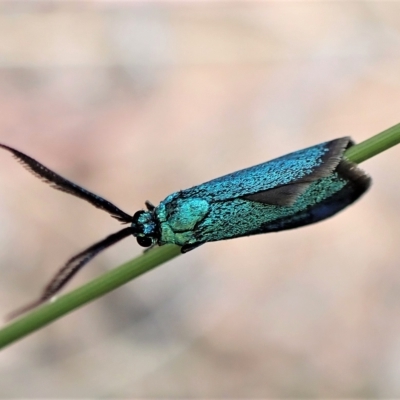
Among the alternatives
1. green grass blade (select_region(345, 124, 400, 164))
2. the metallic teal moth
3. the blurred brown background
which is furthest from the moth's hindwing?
the blurred brown background

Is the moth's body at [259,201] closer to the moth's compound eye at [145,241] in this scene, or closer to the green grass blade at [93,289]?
the moth's compound eye at [145,241]

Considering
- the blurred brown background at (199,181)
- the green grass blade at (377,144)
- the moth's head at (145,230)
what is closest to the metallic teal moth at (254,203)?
the moth's head at (145,230)

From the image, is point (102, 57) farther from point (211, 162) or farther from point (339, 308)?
point (339, 308)

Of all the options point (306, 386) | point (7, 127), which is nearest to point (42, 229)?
point (7, 127)

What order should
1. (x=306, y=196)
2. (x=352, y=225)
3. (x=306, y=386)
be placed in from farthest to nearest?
(x=352, y=225), (x=306, y=386), (x=306, y=196)

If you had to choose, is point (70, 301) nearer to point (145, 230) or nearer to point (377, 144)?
point (145, 230)

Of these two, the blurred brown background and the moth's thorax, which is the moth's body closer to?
the moth's thorax

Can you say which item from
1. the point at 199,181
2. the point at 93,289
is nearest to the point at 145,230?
the point at 93,289
